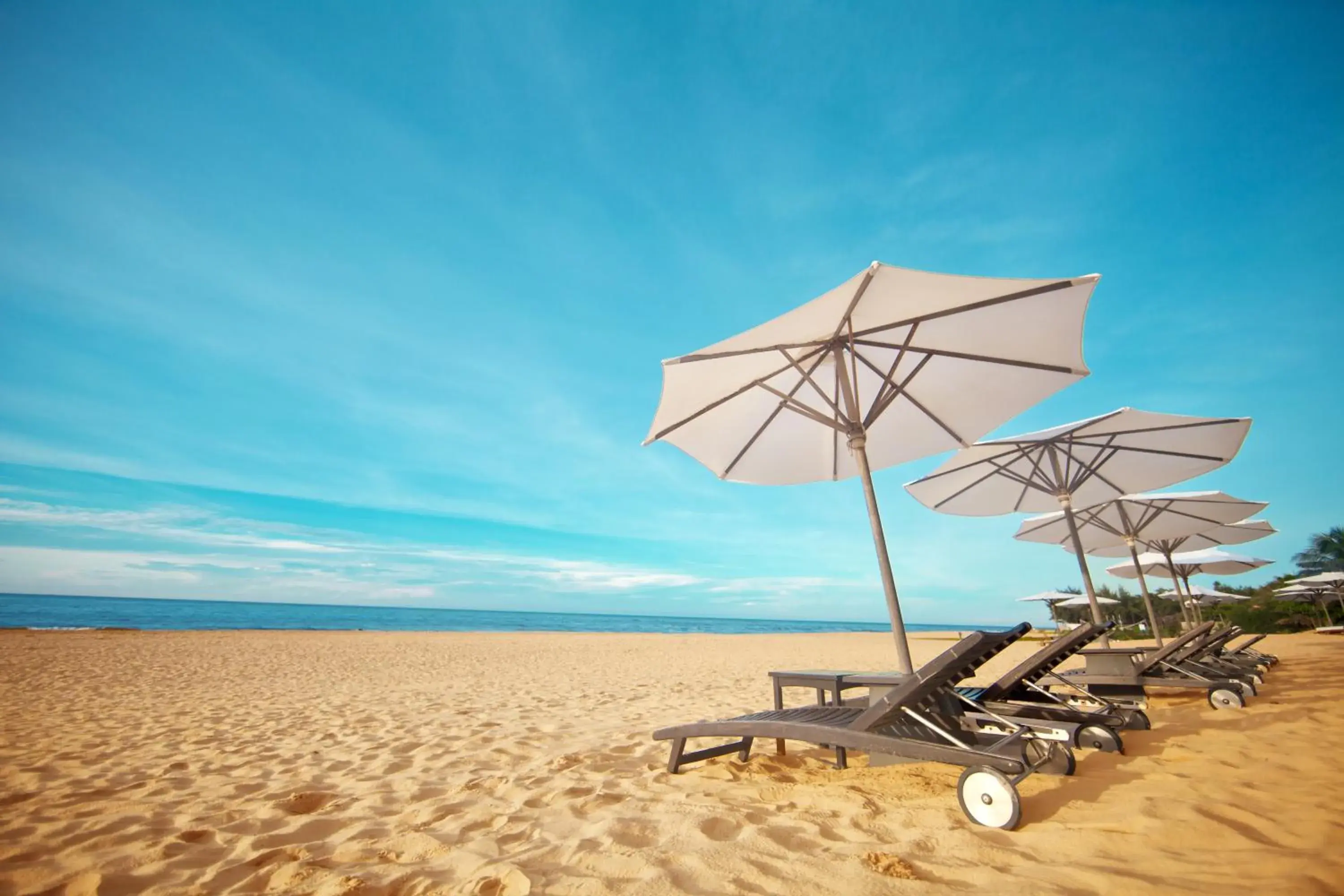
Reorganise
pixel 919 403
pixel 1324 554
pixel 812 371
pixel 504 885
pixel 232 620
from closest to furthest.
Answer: pixel 504 885, pixel 812 371, pixel 919 403, pixel 1324 554, pixel 232 620

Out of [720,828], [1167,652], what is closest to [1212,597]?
[1167,652]

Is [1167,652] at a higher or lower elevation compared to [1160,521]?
lower

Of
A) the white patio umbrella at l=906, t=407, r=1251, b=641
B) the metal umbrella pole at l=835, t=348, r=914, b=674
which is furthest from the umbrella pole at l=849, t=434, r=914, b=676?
the white patio umbrella at l=906, t=407, r=1251, b=641

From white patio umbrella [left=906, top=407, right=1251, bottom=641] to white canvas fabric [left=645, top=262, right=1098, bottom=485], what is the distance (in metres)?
1.69

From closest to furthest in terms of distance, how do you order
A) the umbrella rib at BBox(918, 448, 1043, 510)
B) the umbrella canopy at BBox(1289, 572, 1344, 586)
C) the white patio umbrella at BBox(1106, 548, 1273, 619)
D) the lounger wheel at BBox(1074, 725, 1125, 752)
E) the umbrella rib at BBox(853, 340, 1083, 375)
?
the lounger wheel at BBox(1074, 725, 1125, 752) → the umbrella rib at BBox(853, 340, 1083, 375) → the umbrella rib at BBox(918, 448, 1043, 510) → the white patio umbrella at BBox(1106, 548, 1273, 619) → the umbrella canopy at BBox(1289, 572, 1344, 586)

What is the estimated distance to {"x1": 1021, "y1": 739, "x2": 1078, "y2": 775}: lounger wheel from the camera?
2904 mm

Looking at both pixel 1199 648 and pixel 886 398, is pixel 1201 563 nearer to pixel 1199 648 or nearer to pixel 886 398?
pixel 1199 648

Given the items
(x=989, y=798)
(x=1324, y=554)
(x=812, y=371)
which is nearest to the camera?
(x=989, y=798)

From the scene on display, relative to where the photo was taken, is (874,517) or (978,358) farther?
(978,358)

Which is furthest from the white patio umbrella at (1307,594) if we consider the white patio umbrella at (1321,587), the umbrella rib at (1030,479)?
the umbrella rib at (1030,479)

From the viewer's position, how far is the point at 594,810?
2756mm

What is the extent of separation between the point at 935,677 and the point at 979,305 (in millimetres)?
2579

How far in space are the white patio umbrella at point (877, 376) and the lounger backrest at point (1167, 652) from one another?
9.85 ft

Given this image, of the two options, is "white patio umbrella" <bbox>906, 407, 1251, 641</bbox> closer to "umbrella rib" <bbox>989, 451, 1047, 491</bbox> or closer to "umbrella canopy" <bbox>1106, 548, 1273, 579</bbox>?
"umbrella rib" <bbox>989, 451, 1047, 491</bbox>
